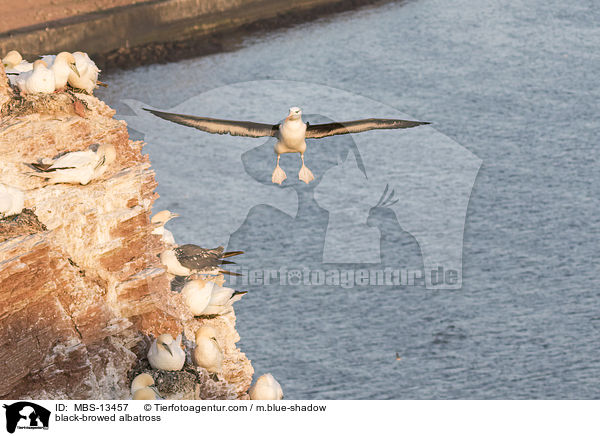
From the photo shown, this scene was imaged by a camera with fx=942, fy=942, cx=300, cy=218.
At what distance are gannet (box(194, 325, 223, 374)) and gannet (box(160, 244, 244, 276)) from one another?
1651 mm

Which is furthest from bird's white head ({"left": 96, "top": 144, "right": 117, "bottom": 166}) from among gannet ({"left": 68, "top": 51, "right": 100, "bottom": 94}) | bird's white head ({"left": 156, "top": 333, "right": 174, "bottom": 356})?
bird's white head ({"left": 156, "top": 333, "right": 174, "bottom": 356})

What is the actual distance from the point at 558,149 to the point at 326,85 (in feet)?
54.2

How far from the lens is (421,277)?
4288 cm

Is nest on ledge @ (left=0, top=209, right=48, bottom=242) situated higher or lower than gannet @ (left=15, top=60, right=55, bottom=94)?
lower

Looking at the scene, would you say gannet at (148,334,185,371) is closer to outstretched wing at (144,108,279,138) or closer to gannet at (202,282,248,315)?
gannet at (202,282,248,315)

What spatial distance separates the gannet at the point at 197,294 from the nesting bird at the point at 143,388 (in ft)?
10.9

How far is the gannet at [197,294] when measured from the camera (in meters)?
17.8

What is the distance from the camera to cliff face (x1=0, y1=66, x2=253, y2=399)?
41.4 ft

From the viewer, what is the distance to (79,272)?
14.6 m

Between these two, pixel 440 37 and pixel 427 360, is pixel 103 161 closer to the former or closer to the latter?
pixel 427 360

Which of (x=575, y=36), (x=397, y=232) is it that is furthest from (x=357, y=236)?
(x=575, y=36)

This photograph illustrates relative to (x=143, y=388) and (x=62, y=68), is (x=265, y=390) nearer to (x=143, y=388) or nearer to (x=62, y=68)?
(x=143, y=388)

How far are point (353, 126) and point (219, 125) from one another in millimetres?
2791
